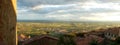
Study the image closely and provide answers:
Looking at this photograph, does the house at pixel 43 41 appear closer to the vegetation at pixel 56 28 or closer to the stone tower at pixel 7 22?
the vegetation at pixel 56 28

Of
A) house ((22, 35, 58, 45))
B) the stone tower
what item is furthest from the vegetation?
the stone tower

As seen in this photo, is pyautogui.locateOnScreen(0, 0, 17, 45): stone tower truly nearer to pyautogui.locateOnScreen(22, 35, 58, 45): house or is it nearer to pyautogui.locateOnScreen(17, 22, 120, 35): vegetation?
pyautogui.locateOnScreen(22, 35, 58, 45): house

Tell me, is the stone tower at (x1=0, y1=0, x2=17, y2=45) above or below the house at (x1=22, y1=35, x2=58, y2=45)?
above

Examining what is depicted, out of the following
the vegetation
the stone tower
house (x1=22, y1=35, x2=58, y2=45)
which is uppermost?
the stone tower

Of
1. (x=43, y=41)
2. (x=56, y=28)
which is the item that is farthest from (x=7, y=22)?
(x=56, y=28)

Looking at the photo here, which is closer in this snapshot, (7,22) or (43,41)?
(7,22)

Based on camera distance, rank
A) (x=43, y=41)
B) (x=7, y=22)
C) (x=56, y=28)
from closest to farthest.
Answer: (x=7, y=22) < (x=43, y=41) < (x=56, y=28)

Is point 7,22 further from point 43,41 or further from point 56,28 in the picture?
point 56,28

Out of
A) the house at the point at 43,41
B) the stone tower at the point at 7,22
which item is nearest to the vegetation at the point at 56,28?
the house at the point at 43,41

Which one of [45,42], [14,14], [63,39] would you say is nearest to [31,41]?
[45,42]
